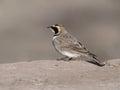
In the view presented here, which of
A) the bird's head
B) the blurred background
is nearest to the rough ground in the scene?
the bird's head

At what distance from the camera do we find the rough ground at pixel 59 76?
17.9 m

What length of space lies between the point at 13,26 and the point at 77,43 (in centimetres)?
1990

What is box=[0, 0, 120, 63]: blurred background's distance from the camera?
3388cm

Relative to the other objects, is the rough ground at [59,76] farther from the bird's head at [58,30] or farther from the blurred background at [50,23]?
the blurred background at [50,23]

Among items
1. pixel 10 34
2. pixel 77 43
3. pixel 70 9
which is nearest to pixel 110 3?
pixel 70 9

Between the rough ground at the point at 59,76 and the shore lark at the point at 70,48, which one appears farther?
the shore lark at the point at 70,48

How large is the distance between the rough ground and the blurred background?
11432mm

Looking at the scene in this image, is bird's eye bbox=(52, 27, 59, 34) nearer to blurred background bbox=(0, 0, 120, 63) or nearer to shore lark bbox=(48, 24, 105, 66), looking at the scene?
shore lark bbox=(48, 24, 105, 66)

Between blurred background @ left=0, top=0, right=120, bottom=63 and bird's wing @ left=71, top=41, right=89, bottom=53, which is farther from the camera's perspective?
blurred background @ left=0, top=0, right=120, bottom=63

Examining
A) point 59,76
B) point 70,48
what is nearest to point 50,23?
point 70,48

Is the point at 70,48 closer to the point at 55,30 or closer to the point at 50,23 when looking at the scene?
the point at 55,30

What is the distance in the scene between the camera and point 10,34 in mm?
38281

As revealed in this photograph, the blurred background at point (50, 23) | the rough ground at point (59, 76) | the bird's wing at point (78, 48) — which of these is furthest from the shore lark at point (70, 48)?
the blurred background at point (50, 23)

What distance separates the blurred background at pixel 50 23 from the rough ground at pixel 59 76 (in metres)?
11.4
